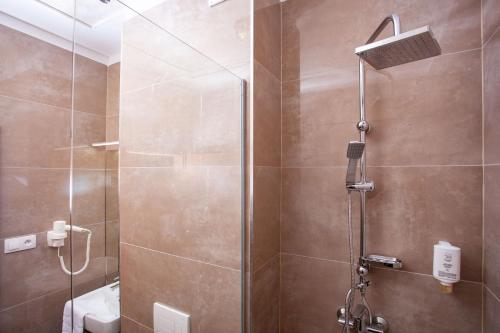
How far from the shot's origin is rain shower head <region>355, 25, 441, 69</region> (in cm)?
76

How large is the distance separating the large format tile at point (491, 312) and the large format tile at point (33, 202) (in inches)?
55.5

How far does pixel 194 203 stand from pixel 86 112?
487mm

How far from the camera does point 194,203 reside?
3.27 feet

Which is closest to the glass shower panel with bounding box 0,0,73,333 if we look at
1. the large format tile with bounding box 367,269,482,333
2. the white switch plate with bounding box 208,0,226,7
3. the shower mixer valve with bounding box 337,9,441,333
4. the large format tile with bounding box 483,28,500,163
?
the white switch plate with bounding box 208,0,226,7

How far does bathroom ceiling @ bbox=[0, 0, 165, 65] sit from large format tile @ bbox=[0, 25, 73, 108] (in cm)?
3

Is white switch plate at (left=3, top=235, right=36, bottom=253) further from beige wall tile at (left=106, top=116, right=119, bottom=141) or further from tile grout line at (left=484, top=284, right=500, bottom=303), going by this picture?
tile grout line at (left=484, top=284, right=500, bottom=303)

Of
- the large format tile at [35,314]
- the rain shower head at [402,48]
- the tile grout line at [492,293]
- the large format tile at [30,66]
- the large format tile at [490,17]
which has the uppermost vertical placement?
the large format tile at [490,17]

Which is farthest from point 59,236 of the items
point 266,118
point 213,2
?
point 213,2

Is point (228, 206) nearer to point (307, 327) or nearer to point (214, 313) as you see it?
point (214, 313)

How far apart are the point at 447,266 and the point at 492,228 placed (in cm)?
19

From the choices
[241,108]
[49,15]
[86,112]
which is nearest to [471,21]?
[241,108]

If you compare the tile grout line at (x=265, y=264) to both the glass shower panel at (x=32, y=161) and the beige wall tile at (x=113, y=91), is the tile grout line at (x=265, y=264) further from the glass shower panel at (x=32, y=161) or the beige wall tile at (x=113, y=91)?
the beige wall tile at (x=113, y=91)

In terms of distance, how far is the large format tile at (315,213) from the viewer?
1104mm

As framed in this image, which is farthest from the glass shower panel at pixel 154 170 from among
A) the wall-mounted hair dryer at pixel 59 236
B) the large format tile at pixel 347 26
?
the large format tile at pixel 347 26
